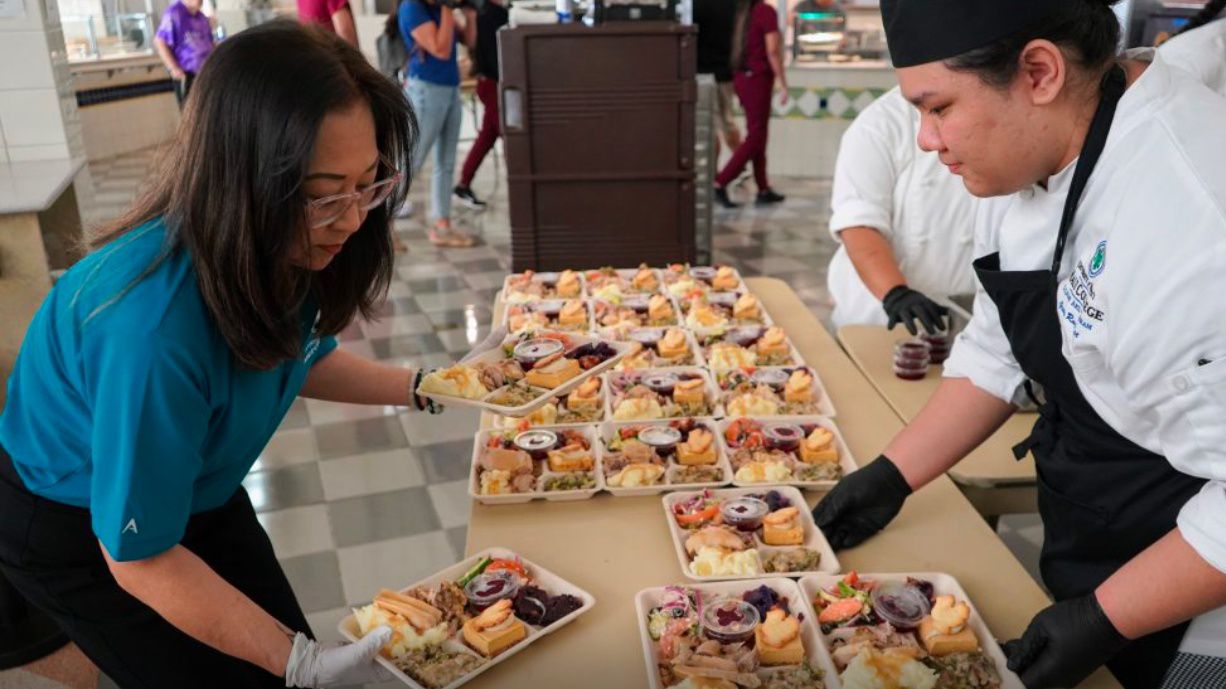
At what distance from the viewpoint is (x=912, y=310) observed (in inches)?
94.4

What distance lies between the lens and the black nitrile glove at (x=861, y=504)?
1.68m

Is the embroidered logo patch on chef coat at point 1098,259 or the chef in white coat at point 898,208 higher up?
the embroidered logo patch on chef coat at point 1098,259

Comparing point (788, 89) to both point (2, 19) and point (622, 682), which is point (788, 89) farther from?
point (622, 682)

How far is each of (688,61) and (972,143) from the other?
2538mm

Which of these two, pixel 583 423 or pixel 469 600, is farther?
pixel 583 423

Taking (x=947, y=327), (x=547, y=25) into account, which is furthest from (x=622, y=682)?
(x=547, y=25)

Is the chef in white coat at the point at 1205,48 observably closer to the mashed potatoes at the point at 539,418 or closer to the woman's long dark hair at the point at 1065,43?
the woman's long dark hair at the point at 1065,43

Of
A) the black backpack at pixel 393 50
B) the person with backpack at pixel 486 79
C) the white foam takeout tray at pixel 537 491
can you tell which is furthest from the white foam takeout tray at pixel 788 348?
the person with backpack at pixel 486 79

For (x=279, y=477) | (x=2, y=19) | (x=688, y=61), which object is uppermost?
(x=2, y=19)

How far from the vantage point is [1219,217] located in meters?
1.07

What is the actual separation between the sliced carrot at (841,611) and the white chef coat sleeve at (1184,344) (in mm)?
481

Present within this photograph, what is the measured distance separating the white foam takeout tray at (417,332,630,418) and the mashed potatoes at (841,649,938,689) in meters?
0.80

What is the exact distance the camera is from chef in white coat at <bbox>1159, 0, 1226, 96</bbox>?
2.37 meters

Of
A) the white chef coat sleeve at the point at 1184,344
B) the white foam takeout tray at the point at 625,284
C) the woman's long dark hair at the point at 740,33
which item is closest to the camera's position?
the white chef coat sleeve at the point at 1184,344
